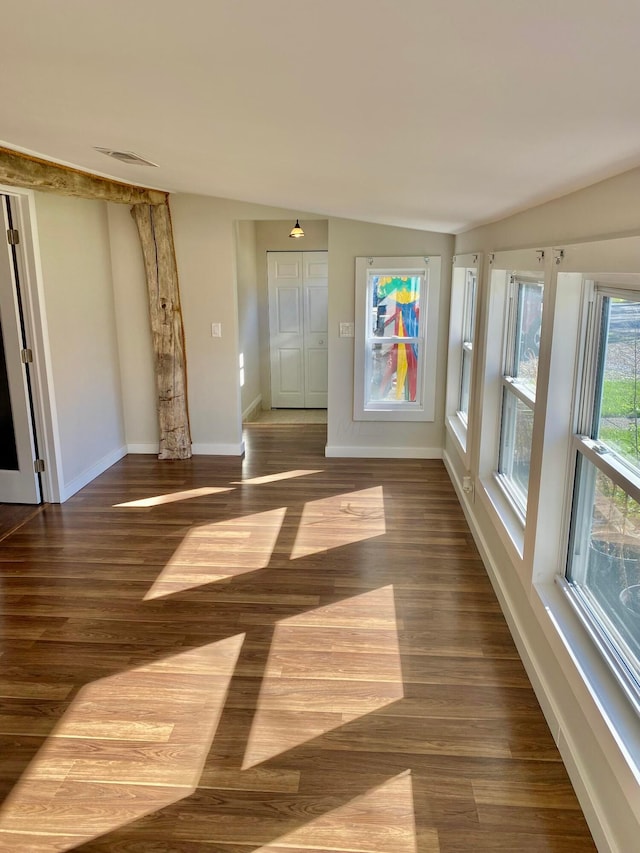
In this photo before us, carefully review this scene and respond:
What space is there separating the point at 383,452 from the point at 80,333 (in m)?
2.81

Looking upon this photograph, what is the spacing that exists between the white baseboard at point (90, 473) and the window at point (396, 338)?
223 centimetres

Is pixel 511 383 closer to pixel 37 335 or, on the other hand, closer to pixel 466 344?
pixel 466 344

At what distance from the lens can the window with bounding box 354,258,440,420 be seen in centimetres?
514

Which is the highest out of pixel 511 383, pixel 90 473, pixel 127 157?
pixel 127 157

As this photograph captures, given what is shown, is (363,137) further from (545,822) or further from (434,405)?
(434,405)

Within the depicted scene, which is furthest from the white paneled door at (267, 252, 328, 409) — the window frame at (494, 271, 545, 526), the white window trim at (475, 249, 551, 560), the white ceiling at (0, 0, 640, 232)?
the white ceiling at (0, 0, 640, 232)

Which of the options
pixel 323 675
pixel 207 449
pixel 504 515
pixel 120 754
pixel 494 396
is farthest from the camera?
pixel 207 449

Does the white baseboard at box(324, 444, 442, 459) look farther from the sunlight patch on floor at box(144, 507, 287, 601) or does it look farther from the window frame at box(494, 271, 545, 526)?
the window frame at box(494, 271, 545, 526)

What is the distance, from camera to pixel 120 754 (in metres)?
2.14

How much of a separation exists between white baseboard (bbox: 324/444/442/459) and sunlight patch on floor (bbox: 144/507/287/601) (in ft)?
4.64

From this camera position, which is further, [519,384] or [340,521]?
[340,521]

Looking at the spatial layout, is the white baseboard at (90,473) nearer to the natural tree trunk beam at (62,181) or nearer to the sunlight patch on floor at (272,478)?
the sunlight patch on floor at (272,478)

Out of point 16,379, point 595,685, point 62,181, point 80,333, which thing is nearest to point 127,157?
point 62,181

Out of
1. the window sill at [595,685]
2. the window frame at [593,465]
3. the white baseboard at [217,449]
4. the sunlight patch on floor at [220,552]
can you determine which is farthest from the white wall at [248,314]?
the window sill at [595,685]
